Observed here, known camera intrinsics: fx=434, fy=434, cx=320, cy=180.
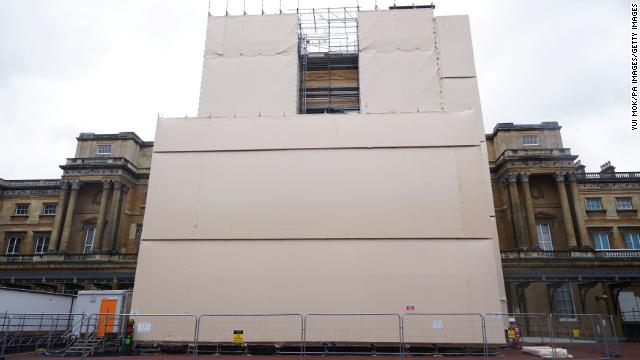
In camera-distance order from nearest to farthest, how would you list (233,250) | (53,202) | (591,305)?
(233,250) → (591,305) → (53,202)

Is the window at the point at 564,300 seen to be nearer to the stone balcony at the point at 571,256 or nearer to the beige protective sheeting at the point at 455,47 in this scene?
the stone balcony at the point at 571,256

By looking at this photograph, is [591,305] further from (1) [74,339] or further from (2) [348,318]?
(1) [74,339]

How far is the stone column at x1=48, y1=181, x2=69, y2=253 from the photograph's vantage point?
117 ft

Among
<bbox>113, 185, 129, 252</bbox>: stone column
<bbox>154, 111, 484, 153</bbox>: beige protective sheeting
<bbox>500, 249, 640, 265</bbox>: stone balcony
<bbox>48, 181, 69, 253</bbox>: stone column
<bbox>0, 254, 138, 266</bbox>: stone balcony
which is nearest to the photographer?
<bbox>154, 111, 484, 153</bbox>: beige protective sheeting

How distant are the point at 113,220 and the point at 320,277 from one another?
1037 inches

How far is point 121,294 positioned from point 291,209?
7.56 meters

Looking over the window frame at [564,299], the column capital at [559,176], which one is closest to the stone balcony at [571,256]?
the window frame at [564,299]

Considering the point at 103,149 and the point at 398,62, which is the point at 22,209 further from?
the point at 398,62

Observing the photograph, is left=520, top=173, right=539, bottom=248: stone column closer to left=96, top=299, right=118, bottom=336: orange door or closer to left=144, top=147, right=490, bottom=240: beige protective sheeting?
left=144, top=147, right=490, bottom=240: beige protective sheeting

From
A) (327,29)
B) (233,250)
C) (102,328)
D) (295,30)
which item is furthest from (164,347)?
(327,29)

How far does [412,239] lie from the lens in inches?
651

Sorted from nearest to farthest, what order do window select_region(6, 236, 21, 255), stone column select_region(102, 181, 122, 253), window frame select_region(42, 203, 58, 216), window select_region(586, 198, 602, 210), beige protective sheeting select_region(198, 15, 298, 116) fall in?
1. beige protective sheeting select_region(198, 15, 298, 116)
2. stone column select_region(102, 181, 122, 253)
3. window select_region(586, 198, 602, 210)
4. window select_region(6, 236, 21, 255)
5. window frame select_region(42, 203, 58, 216)

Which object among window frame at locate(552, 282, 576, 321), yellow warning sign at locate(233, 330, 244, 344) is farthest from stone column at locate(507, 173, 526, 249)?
yellow warning sign at locate(233, 330, 244, 344)

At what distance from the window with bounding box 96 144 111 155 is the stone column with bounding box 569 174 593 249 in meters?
39.5
